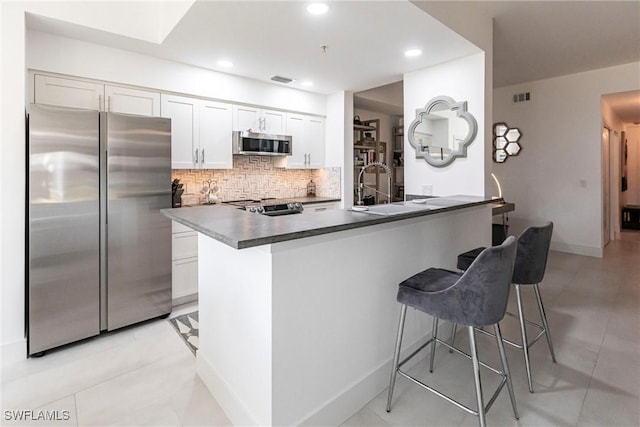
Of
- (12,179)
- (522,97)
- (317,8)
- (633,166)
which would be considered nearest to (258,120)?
(317,8)

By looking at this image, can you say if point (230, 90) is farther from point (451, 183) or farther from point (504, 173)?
point (504, 173)

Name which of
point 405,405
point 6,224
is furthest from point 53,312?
point 405,405

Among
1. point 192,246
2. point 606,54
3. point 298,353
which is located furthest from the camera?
point 606,54

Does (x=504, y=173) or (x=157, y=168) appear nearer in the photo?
(x=157, y=168)

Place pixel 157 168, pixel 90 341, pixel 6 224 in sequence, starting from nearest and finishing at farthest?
pixel 6 224 → pixel 90 341 → pixel 157 168

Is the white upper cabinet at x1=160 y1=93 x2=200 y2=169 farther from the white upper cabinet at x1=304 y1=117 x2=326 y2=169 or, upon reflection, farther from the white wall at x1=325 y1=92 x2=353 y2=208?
the white wall at x1=325 y1=92 x2=353 y2=208

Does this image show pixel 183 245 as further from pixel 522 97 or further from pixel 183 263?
pixel 522 97

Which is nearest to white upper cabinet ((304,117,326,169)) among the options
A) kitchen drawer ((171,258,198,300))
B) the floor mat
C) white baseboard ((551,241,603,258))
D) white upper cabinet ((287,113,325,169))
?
white upper cabinet ((287,113,325,169))

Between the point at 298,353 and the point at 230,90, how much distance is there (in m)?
3.42

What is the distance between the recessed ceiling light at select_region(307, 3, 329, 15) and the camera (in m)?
2.44

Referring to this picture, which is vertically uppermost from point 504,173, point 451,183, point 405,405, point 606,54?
point 606,54

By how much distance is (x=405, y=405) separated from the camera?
1.95 metres

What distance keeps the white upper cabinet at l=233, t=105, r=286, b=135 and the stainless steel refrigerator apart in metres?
1.29

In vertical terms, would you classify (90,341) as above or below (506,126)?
below
